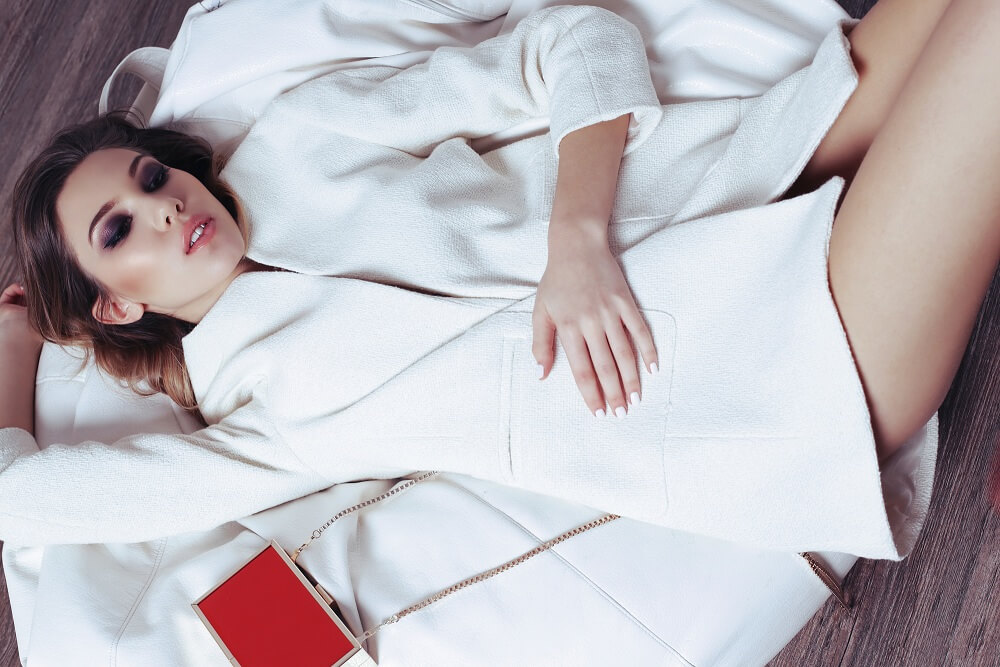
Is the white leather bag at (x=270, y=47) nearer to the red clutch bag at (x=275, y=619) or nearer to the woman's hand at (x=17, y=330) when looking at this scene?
the woman's hand at (x=17, y=330)

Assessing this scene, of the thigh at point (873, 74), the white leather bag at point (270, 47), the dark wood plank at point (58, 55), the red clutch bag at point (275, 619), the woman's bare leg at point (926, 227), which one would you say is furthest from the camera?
the dark wood plank at point (58, 55)

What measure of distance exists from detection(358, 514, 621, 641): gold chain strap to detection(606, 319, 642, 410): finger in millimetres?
179

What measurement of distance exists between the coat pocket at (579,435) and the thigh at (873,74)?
300 millimetres

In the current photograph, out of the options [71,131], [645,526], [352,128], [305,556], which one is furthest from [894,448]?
[71,131]

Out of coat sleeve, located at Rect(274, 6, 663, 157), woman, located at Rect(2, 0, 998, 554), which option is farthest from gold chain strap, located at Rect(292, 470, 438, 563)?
coat sleeve, located at Rect(274, 6, 663, 157)

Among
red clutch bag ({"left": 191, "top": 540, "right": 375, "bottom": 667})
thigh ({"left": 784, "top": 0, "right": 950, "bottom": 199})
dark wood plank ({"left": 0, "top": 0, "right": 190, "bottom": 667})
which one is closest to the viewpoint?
thigh ({"left": 784, "top": 0, "right": 950, "bottom": 199})

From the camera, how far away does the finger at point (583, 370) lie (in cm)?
91

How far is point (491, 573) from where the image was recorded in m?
1.00

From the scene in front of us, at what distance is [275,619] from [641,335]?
597 mm

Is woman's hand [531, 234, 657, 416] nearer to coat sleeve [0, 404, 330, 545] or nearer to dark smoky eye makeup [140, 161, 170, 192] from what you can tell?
coat sleeve [0, 404, 330, 545]

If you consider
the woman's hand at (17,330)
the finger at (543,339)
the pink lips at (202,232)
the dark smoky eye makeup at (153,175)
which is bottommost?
the woman's hand at (17,330)

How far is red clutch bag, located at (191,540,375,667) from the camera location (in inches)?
38.8

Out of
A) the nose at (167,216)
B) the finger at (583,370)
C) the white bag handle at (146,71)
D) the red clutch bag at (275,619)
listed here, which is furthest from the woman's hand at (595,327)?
the white bag handle at (146,71)

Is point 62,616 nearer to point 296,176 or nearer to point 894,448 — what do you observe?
point 296,176
